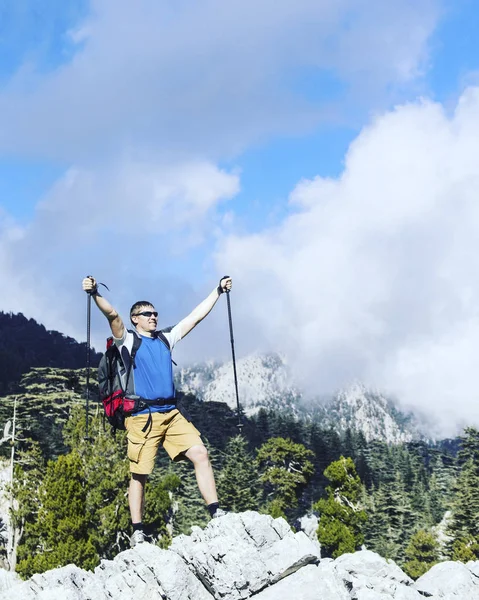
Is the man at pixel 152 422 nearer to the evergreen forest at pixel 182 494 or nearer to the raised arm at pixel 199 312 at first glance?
the raised arm at pixel 199 312

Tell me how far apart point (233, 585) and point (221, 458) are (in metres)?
79.1

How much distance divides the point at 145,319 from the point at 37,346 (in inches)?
7059

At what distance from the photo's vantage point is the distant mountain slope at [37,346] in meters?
151

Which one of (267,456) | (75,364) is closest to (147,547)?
(267,456)

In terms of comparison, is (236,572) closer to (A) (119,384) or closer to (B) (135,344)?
(A) (119,384)

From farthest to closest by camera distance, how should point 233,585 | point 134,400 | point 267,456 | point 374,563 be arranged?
point 267,456 → point 374,563 → point 134,400 → point 233,585

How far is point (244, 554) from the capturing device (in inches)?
331

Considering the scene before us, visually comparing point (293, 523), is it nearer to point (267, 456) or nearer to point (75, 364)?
point (267, 456)

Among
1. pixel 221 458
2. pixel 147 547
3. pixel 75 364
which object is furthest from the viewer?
pixel 75 364

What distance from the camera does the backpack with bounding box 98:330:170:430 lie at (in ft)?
29.3

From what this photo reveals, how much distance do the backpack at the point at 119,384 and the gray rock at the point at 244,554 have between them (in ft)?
6.08

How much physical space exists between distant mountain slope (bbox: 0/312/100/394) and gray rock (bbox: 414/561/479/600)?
420 feet

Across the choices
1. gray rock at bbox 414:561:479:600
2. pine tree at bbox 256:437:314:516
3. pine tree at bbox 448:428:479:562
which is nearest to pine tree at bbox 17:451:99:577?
gray rock at bbox 414:561:479:600

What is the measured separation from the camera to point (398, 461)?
104 m
